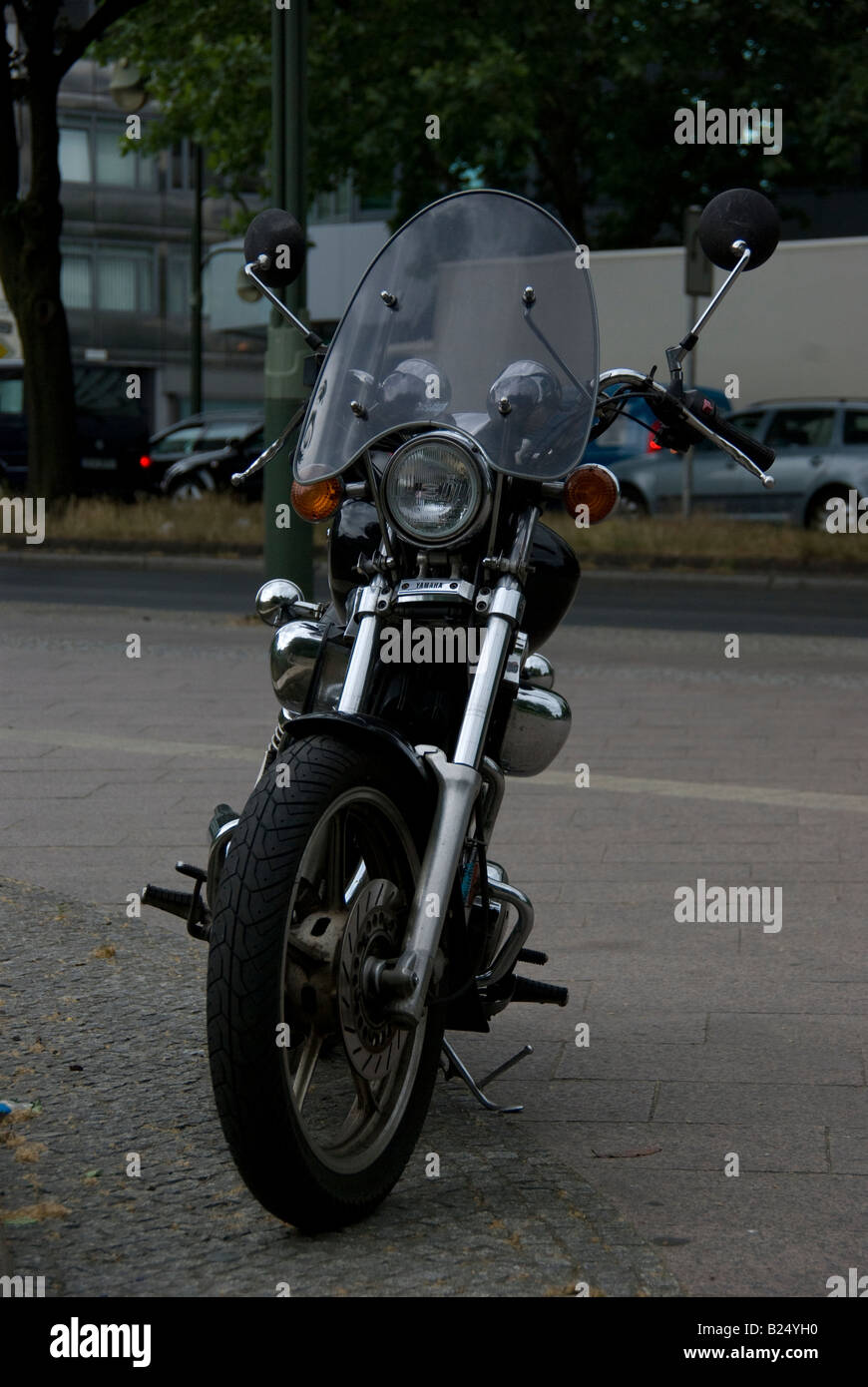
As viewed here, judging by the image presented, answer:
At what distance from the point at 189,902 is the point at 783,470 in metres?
18.1

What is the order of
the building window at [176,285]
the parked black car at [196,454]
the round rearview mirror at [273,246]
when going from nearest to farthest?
the round rearview mirror at [273,246] → the parked black car at [196,454] → the building window at [176,285]

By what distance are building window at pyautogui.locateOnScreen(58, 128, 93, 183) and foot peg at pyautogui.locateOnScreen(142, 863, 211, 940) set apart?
2204 inches

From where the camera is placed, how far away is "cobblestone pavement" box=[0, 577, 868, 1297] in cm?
317

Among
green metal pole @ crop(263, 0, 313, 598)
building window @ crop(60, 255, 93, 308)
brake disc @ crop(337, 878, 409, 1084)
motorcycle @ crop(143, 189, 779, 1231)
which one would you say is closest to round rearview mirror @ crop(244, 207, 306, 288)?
motorcycle @ crop(143, 189, 779, 1231)

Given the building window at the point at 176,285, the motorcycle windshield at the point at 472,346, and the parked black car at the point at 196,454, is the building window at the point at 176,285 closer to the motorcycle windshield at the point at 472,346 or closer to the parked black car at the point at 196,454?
the parked black car at the point at 196,454

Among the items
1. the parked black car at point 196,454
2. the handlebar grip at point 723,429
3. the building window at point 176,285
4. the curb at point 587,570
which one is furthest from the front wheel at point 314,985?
the building window at point 176,285

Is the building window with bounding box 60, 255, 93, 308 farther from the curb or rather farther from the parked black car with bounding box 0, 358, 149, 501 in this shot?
the curb

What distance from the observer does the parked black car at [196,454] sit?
30.2 meters

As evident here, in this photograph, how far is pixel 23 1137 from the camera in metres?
3.60

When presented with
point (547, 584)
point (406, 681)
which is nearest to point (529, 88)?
point (547, 584)

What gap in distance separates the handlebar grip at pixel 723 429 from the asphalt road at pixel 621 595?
9.65 m

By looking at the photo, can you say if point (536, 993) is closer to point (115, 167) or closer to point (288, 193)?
point (288, 193)
